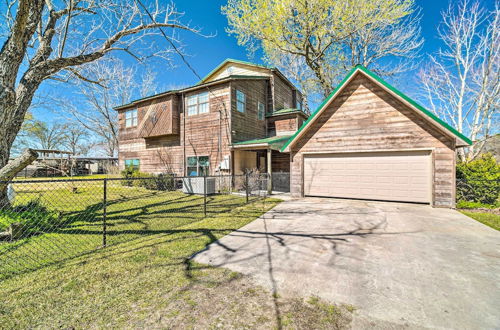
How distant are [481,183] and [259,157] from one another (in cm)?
1144

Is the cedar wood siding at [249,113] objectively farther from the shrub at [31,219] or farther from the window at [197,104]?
the shrub at [31,219]

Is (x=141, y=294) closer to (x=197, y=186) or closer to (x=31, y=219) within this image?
(x=31, y=219)

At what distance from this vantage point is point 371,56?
53.6ft

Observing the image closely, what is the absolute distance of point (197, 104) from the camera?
46.9 feet

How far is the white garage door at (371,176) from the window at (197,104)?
7.74 metres

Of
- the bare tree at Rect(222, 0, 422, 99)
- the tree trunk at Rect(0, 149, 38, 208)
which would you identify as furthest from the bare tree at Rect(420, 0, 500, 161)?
the tree trunk at Rect(0, 149, 38, 208)

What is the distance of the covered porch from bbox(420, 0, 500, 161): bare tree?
11025 millimetres

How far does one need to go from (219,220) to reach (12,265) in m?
4.04

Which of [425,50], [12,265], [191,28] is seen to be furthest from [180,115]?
[425,50]

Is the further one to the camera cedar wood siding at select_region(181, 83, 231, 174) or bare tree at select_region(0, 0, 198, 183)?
cedar wood siding at select_region(181, 83, 231, 174)

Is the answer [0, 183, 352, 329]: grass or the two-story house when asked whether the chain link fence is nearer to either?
[0, 183, 352, 329]: grass

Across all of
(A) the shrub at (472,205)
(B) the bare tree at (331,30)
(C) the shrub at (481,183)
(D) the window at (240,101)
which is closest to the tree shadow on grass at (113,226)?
(D) the window at (240,101)

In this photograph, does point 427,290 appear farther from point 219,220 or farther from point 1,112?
point 1,112

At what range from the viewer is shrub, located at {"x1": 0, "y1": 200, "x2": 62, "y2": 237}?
5109 millimetres
